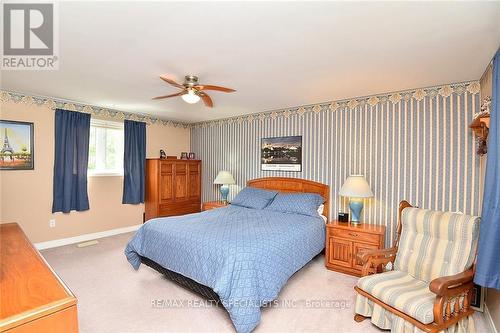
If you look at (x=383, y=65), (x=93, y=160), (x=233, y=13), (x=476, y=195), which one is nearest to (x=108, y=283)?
(x=93, y=160)

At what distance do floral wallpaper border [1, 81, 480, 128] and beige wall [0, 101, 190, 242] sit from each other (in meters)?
0.13

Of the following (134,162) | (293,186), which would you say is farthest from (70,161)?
(293,186)

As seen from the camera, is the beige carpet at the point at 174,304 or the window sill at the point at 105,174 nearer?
the beige carpet at the point at 174,304

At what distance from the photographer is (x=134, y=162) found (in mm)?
5203

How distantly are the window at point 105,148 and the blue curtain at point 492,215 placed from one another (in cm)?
533

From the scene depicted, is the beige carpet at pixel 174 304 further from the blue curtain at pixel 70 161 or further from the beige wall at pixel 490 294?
the blue curtain at pixel 70 161

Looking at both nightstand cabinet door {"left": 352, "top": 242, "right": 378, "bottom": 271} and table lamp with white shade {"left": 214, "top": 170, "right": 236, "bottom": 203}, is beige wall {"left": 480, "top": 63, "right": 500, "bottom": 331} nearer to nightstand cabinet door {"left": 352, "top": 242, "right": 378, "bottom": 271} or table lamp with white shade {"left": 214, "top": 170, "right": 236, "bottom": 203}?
nightstand cabinet door {"left": 352, "top": 242, "right": 378, "bottom": 271}

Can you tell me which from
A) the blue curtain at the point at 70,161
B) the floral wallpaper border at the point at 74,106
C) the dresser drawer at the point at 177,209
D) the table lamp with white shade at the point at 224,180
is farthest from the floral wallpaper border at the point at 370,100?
the blue curtain at the point at 70,161

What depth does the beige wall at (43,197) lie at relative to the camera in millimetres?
3818

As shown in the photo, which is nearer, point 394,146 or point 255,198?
point 394,146

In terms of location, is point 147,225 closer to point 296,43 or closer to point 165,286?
point 165,286

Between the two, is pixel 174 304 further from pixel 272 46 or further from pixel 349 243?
pixel 272 46

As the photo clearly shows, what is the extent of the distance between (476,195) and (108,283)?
4348 millimetres

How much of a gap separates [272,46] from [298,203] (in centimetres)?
240
